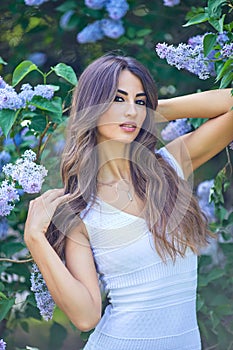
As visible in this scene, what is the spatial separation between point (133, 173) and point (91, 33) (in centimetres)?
119

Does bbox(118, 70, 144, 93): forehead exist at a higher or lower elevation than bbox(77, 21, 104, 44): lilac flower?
higher

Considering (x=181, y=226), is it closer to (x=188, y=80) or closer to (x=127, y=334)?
(x=127, y=334)

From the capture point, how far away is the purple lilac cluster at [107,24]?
294cm

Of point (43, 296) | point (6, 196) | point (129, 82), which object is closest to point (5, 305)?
point (43, 296)

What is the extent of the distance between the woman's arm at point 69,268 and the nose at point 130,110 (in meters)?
0.23

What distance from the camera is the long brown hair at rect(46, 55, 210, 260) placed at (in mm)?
1919

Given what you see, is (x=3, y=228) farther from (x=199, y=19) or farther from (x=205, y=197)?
(x=199, y=19)

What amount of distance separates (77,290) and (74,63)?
1.58 meters

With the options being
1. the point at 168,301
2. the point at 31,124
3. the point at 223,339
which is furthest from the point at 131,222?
the point at 223,339

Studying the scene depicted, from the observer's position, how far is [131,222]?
193cm

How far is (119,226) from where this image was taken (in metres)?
1.93

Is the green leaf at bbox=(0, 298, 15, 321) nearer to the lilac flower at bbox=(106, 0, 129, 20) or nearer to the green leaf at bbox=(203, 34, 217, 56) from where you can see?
the green leaf at bbox=(203, 34, 217, 56)

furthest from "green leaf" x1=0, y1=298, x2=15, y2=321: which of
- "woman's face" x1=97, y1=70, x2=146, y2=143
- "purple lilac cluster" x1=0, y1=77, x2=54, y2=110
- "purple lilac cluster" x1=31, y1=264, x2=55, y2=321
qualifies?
"woman's face" x1=97, y1=70, x2=146, y2=143

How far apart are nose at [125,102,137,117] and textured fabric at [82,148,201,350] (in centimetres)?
20
